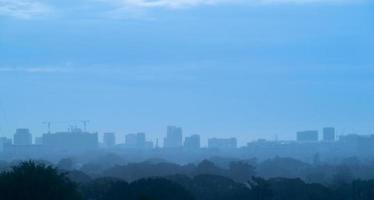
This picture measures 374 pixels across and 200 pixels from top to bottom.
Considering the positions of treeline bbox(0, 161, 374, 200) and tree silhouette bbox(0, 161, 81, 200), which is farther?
treeline bbox(0, 161, 374, 200)

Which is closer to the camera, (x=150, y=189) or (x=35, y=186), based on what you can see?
(x=35, y=186)

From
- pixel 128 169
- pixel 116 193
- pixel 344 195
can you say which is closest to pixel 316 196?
pixel 344 195

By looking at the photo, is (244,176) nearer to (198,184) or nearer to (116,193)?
(198,184)

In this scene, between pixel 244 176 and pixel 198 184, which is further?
pixel 244 176

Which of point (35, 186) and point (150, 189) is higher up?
point (35, 186)

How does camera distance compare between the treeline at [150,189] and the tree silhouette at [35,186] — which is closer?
the tree silhouette at [35,186]

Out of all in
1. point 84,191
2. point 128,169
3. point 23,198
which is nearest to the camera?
point 23,198

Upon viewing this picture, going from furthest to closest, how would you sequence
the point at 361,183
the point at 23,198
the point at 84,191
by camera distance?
the point at 361,183
the point at 84,191
the point at 23,198

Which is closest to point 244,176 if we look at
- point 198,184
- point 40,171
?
point 198,184
